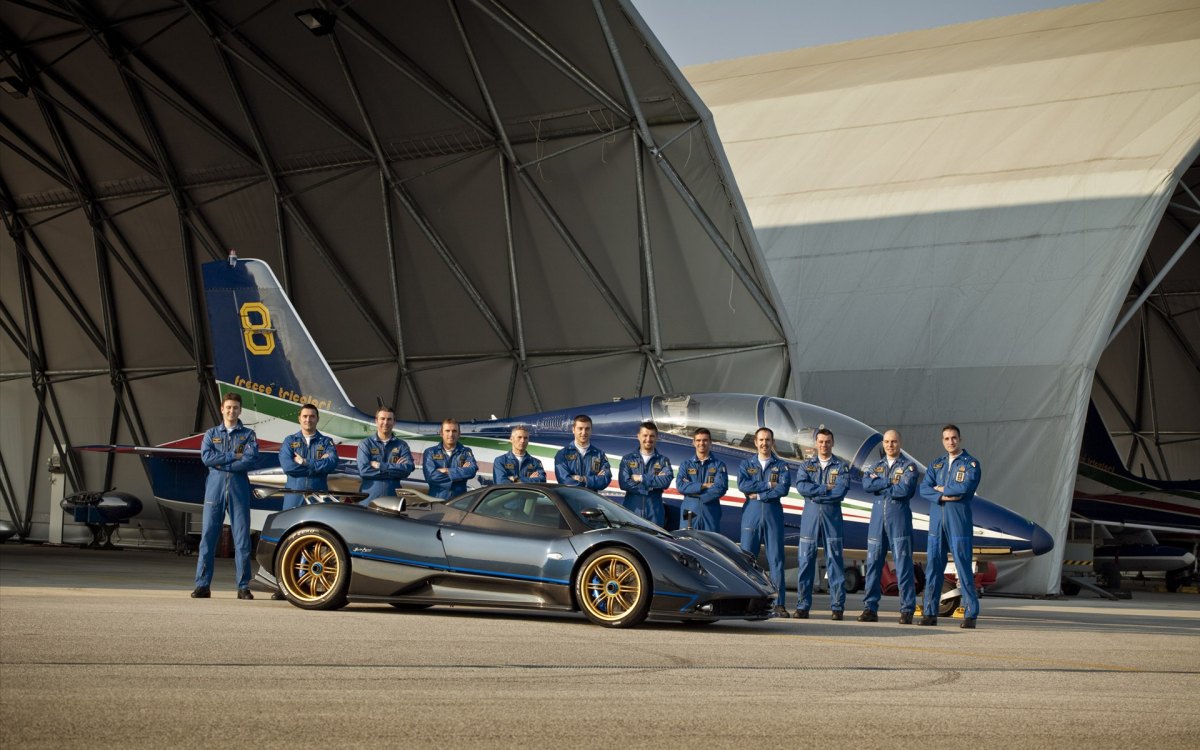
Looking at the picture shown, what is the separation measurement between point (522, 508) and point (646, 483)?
3897 mm

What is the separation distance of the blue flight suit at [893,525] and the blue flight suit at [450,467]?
4717mm

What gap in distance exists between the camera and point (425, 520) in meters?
11.3

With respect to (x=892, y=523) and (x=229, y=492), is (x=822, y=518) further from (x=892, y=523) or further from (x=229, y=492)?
(x=229, y=492)

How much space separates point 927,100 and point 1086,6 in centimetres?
687

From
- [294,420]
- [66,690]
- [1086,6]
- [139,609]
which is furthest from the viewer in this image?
[1086,6]

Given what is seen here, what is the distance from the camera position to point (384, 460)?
14.6 meters

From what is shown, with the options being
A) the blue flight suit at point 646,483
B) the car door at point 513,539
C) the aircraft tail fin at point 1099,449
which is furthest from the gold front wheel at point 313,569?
the aircraft tail fin at point 1099,449

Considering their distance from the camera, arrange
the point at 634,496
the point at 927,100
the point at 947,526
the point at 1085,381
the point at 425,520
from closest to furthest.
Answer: the point at 425,520, the point at 947,526, the point at 634,496, the point at 1085,381, the point at 927,100

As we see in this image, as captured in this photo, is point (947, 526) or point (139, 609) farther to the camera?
point (947, 526)

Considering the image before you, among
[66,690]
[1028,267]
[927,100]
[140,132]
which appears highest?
[927,100]

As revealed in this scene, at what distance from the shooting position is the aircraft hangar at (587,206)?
21.4 m

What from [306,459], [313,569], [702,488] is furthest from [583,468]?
[313,569]

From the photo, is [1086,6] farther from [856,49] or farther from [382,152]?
[382,152]

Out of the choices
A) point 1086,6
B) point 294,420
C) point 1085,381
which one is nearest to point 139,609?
point 294,420
